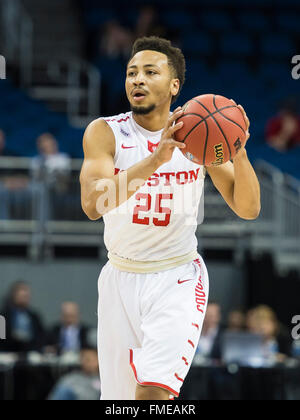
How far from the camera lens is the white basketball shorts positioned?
15.9 feet

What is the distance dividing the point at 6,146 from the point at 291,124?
5019mm

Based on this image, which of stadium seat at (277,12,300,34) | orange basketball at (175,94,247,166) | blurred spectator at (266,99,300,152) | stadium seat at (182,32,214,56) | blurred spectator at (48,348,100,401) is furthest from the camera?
stadium seat at (277,12,300,34)

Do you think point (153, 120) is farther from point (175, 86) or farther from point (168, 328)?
point (168, 328)

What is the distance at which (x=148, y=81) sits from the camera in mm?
4996

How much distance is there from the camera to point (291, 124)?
15.4 m

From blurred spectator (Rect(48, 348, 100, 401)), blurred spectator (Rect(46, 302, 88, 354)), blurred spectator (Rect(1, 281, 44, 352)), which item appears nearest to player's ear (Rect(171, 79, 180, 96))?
blurred spectator (Rect(48, 348, 100, 401))

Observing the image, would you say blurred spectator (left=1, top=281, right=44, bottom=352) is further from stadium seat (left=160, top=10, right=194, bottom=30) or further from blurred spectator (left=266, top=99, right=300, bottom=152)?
stadium seat (left=160, top=10, right=194, bottom=30)

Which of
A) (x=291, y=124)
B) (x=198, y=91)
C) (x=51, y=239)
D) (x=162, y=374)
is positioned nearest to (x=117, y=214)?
(x=162, y=374)

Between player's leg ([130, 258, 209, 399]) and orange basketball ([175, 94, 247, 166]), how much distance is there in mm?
777

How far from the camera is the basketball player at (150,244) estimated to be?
4.89 meters

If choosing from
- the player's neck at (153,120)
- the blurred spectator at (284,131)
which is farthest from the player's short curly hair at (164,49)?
the blurred spectator at (284,131)

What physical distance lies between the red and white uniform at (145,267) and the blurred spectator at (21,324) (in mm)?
5854

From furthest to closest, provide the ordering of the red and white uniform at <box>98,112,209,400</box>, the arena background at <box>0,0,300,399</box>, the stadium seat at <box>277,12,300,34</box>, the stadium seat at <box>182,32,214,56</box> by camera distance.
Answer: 1. the stadium seat at <box>277,12,300,34</box>
2. the stadium seat at <box>182,32,214,56</box>
3. the arena background at <box>0,0,300,399</box>
4. the red and white uniform at <box>98,112,209,400</box>

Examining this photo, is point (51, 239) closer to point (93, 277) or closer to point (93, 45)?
point (93, 277)
